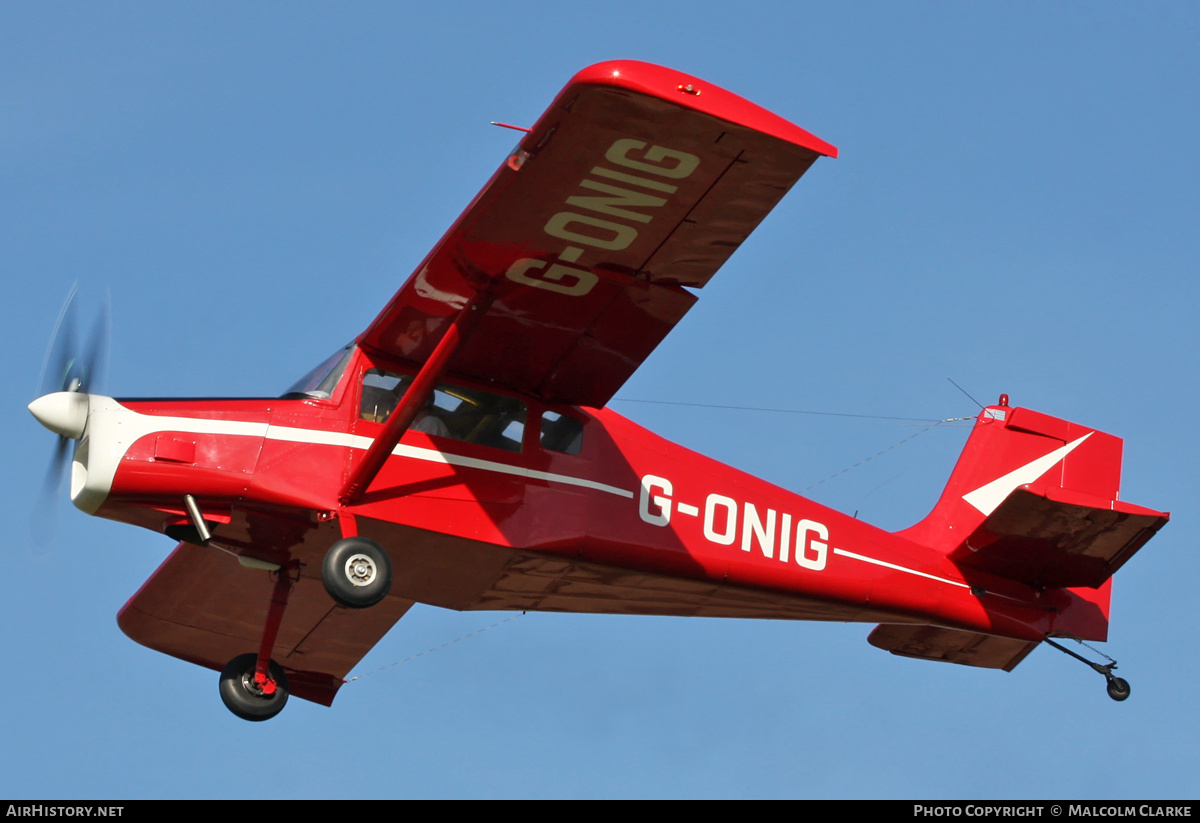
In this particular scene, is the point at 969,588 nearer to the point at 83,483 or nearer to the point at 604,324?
the point at 604,324

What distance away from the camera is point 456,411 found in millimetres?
11414

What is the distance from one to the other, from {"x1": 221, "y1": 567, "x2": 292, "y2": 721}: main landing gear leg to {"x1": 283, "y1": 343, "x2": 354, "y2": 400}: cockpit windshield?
1.40 meters

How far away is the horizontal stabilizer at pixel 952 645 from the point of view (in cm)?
1351

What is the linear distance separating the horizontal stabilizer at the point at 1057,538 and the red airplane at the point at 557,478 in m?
0.02

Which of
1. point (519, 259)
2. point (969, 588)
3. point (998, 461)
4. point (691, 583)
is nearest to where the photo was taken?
point (519, 259)

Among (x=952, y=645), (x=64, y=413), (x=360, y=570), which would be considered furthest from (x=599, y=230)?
(x=952, y=645)

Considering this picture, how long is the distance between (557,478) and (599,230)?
6.82ft

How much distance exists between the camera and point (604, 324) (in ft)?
36.6

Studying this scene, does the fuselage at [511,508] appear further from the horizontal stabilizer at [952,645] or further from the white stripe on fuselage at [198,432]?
the horizontal stabilizer at [952,645]

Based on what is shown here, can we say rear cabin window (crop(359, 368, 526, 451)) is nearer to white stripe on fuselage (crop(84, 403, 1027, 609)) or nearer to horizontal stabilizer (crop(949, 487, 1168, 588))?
white stripe on fuselage (crop(84, 403, 1027, 609))

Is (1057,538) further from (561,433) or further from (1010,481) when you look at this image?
(561,433)

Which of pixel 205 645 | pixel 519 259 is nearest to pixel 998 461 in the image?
pixel 519 259

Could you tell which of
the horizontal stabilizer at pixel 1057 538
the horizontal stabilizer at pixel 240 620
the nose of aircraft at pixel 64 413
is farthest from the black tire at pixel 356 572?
the horizontal stabilizer at pixel 1057 538
